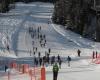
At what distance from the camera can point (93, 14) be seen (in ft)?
289

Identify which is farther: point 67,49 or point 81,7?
point 81,7

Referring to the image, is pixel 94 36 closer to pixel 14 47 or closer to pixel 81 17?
pixel 81 17

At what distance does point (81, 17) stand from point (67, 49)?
24.4m

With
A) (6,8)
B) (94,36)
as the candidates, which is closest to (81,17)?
(94,36)

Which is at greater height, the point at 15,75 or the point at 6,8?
the point at 15,75

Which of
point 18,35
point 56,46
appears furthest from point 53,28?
point 56,46

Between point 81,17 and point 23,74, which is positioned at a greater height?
point 23,74

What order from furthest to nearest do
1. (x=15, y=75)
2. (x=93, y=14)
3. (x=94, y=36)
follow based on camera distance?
(x=93, y=14) < (x=94, y=36) < (x=15, y=75)

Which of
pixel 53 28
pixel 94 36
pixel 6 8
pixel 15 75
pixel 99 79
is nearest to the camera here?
pixel 99 79

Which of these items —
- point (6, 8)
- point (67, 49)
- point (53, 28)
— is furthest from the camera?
point (6, 8)

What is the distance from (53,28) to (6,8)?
2504 inches

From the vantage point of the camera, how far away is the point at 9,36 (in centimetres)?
8262

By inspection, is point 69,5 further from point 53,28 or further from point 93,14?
point 93,14

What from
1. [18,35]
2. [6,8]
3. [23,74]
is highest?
[23,74]
